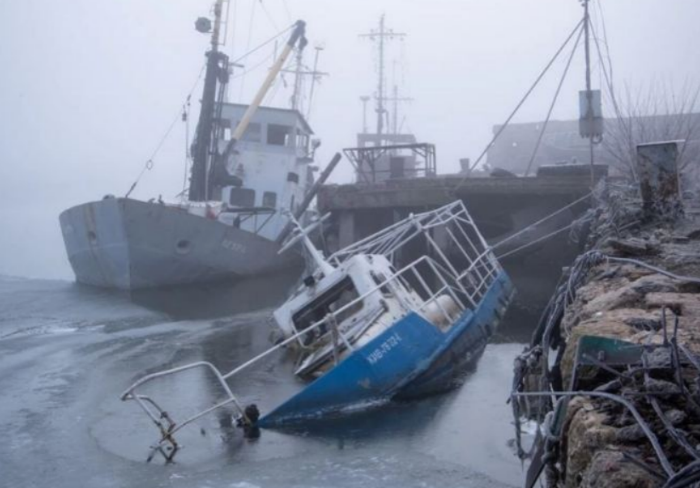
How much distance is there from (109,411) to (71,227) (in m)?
14.8

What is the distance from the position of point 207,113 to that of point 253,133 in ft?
7.46

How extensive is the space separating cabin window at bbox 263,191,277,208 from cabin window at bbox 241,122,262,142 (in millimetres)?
1929

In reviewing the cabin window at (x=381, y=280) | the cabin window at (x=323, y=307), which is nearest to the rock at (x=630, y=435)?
the cabin window at (x=381, y=280)

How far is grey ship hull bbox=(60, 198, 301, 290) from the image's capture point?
69.9 feet

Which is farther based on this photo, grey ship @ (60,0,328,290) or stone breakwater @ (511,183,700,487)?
grey ship @ (60,0,328,290)

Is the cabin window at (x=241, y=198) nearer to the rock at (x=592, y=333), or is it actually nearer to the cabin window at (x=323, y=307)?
the cabin window at (x=323, y=307)

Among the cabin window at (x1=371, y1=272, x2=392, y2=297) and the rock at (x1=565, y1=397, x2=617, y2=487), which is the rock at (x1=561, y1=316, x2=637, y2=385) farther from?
the cabin window at (x1=371, y1=272, x2=392, y2=297)

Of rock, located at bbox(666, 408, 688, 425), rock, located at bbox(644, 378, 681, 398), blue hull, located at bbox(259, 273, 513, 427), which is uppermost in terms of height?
rock, located at bbox(644, 378, 681, 398)

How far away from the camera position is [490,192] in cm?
1952

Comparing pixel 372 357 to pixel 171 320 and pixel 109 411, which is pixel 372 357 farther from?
pixel 171 320

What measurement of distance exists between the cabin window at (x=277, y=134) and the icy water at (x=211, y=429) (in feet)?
37.6

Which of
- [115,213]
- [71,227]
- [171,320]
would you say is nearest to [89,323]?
[171,320]

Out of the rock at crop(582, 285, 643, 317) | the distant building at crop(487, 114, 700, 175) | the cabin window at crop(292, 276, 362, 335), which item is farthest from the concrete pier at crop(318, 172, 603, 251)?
the rock at crop(582, 285, 643, 317)

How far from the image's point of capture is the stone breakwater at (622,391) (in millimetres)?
2484
